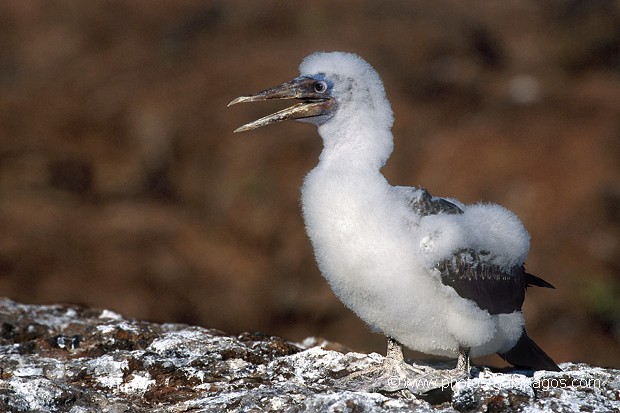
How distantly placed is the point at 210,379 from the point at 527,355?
2.17 m

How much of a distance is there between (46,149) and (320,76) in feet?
46.9

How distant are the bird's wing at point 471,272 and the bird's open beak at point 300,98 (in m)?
0.78

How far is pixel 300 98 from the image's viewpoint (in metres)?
6.28

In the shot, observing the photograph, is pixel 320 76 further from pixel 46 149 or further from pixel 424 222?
pixel 46 149

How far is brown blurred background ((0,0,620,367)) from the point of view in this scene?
16250 millimetres

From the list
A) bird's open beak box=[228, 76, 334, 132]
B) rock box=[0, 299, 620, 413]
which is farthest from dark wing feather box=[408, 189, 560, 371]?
bird's open beak box=[228, 76, 334, 132]

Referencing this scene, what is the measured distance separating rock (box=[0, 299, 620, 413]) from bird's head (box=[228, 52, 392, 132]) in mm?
1672

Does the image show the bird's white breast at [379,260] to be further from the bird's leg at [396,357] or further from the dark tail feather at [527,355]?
the dark tail feather at [527,355]

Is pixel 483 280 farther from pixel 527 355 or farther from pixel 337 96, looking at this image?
pixel 337 96

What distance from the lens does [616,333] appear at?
15.4m

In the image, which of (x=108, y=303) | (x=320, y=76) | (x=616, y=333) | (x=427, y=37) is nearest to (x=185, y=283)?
(x=108, y=303)

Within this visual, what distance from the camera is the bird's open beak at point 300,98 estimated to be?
245 inches

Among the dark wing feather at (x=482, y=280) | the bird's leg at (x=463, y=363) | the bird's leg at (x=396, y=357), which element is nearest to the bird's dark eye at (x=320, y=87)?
the dark wing feather at (x=482, y=280)

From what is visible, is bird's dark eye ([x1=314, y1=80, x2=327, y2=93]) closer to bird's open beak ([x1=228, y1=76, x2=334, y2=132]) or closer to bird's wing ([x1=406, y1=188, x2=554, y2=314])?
bird's open beak ([x1=228, y1=76, x2=334, y2=132])
